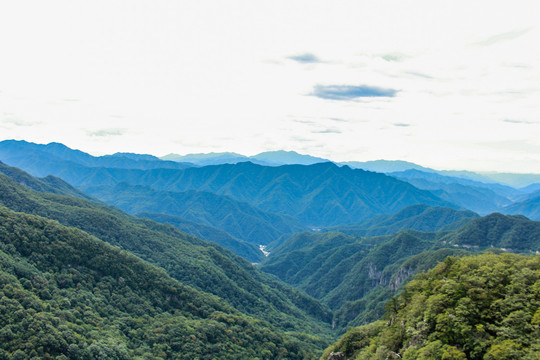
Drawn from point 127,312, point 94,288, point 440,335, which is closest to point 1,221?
point 94,288

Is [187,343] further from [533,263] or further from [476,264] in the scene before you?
[533,263]

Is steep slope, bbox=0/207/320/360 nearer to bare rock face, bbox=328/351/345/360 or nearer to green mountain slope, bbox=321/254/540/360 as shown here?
bare rock face, bbox=328/351/345/360

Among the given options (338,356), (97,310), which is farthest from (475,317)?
(97,310)

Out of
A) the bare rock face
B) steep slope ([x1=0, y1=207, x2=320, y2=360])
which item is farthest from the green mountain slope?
steep slope ([x1=0, y1=207, x2=320, y2=360])

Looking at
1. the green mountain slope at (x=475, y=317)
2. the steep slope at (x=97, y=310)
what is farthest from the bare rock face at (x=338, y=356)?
the steep slope at (x=97, y=310)

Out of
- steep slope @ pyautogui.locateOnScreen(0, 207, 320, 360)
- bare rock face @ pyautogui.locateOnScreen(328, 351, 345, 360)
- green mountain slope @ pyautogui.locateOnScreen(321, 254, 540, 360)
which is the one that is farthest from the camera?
steep slope @ pyautogui.locateOnScreen(0, 207, 320, 360)
